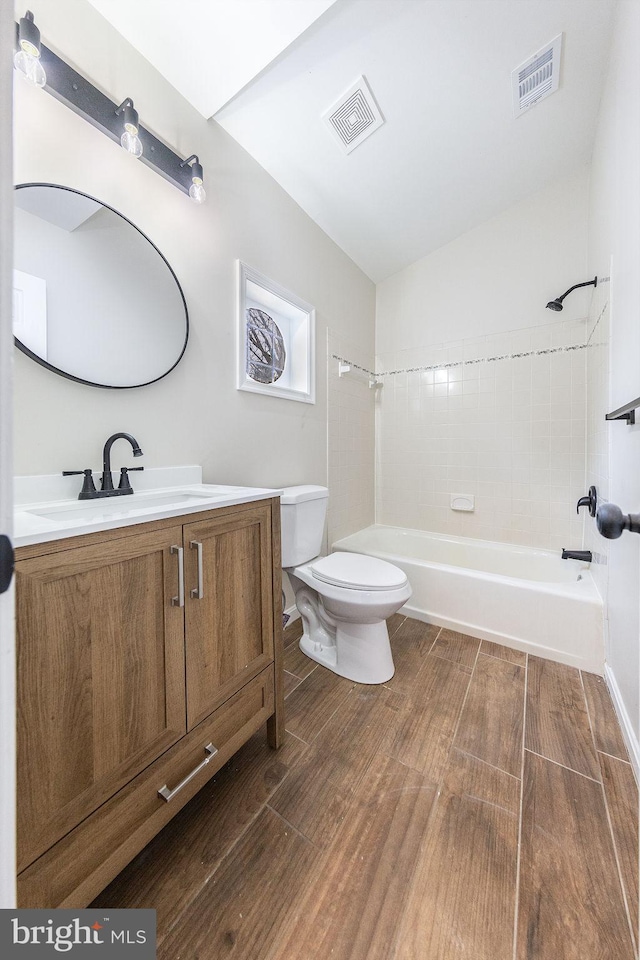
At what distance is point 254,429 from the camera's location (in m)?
1.78

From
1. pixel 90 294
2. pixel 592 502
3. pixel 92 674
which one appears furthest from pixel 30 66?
pixel 592 502

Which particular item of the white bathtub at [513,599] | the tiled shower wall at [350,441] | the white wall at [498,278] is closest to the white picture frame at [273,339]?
the tiled shower wall at [350,441]

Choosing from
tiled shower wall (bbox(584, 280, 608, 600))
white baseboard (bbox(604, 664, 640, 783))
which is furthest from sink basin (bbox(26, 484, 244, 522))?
tiled shower wall (bbox(584, 280, 608, 600))

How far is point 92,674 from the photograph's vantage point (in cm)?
67

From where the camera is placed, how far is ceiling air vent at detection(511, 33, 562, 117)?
1.50 m

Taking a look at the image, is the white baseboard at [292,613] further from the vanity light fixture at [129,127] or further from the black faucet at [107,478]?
the vanity light fixture at [129,127]

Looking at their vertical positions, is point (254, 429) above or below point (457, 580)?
above

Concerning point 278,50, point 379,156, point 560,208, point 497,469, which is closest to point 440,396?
point 497,469

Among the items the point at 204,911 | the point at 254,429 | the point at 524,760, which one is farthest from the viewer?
the point at 254,429

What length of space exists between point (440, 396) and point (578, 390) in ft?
2.80

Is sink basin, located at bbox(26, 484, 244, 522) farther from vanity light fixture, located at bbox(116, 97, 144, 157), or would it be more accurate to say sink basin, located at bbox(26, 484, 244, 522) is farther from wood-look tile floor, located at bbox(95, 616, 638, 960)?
vanity light fixture, located at bbox(116, 97, 144, 157)

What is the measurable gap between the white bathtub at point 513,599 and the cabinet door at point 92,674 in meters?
1.56

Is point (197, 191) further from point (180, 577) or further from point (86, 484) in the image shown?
point (180, 577)

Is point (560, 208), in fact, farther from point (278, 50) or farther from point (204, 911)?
point (204, 911)
